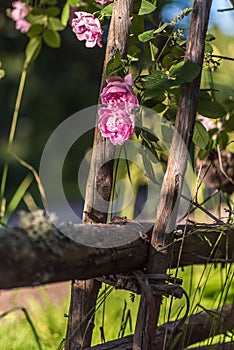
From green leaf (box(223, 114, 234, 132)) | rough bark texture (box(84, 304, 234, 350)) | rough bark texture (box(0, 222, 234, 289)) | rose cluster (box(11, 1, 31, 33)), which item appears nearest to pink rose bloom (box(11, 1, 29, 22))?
rose cluster (box(11, 1, 31, 33))

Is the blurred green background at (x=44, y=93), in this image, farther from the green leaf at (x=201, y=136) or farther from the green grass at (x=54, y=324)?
the green leaf at (x=201, y=136)

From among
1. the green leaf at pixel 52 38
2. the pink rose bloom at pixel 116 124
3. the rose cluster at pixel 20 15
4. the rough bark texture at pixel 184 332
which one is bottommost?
the rough bark texture at pixel 184 332

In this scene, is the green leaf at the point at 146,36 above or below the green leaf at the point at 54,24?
above

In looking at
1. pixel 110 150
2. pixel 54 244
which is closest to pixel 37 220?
pixel 54 244

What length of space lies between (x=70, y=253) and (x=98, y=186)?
0.34 m

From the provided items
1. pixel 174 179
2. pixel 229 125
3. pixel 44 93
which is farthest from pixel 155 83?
pixel 44 93

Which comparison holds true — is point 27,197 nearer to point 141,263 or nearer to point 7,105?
point 141,263

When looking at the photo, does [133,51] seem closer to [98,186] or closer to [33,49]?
[98,186]

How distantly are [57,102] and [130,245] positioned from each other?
29.2ft

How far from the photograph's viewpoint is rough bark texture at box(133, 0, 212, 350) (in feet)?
3.94

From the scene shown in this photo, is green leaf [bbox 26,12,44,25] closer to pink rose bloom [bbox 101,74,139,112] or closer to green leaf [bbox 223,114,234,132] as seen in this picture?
pink rose bloom [bbox 101,74,139,112]

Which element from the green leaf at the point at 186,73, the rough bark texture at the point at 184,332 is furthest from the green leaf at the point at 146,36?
the rough bark texture at the point at 184,332

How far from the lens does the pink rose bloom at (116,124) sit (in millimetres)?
1232

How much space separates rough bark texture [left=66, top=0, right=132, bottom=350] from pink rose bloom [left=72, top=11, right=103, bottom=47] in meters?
0.07
